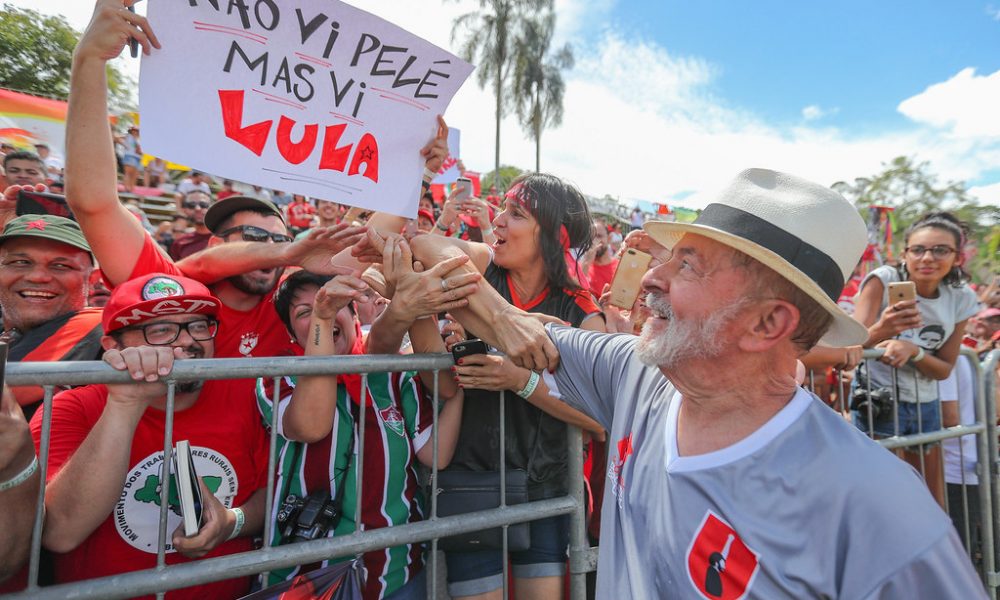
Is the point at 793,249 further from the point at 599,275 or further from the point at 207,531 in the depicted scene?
the point at 599,275

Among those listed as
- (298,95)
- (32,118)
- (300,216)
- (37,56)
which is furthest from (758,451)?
(37,56)

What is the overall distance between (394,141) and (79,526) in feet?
4.83

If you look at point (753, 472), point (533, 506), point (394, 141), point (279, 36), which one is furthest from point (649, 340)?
point (279, 36)

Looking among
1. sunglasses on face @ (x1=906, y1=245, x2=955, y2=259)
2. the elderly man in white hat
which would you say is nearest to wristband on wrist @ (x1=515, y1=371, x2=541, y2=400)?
the elderly man in white hat

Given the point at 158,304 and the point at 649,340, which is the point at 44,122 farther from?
the point at 649,340

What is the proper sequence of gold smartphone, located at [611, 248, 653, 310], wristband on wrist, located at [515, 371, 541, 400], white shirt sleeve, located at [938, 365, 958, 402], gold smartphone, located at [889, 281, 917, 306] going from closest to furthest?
wristband on wrist, located at [515, 371, 541, 400] → gold smartphone, located at [611, 248, 653, 310] → gold smartphone, located at [889, 281, 917, 306] → white shirt sleeve, located at [938, 365, 958, 402]

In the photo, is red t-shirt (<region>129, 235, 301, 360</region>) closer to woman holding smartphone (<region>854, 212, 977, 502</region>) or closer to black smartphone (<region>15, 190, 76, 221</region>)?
black smartphone (<region>15, 190, 76, 221</region>)

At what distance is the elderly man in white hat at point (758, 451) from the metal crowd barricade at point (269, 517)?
41 centimetres

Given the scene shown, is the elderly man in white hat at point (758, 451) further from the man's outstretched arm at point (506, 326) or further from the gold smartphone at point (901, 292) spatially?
the gold smartphone at point (901, 292)

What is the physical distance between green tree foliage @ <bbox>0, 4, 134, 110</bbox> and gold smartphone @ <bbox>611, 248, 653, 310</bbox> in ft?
75.3

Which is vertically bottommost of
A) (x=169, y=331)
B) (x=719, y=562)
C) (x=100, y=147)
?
(x=719, y=562)

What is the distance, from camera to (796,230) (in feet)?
4.29

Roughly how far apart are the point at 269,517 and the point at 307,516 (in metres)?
0.18

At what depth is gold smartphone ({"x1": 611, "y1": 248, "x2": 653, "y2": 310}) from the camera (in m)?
2.69
